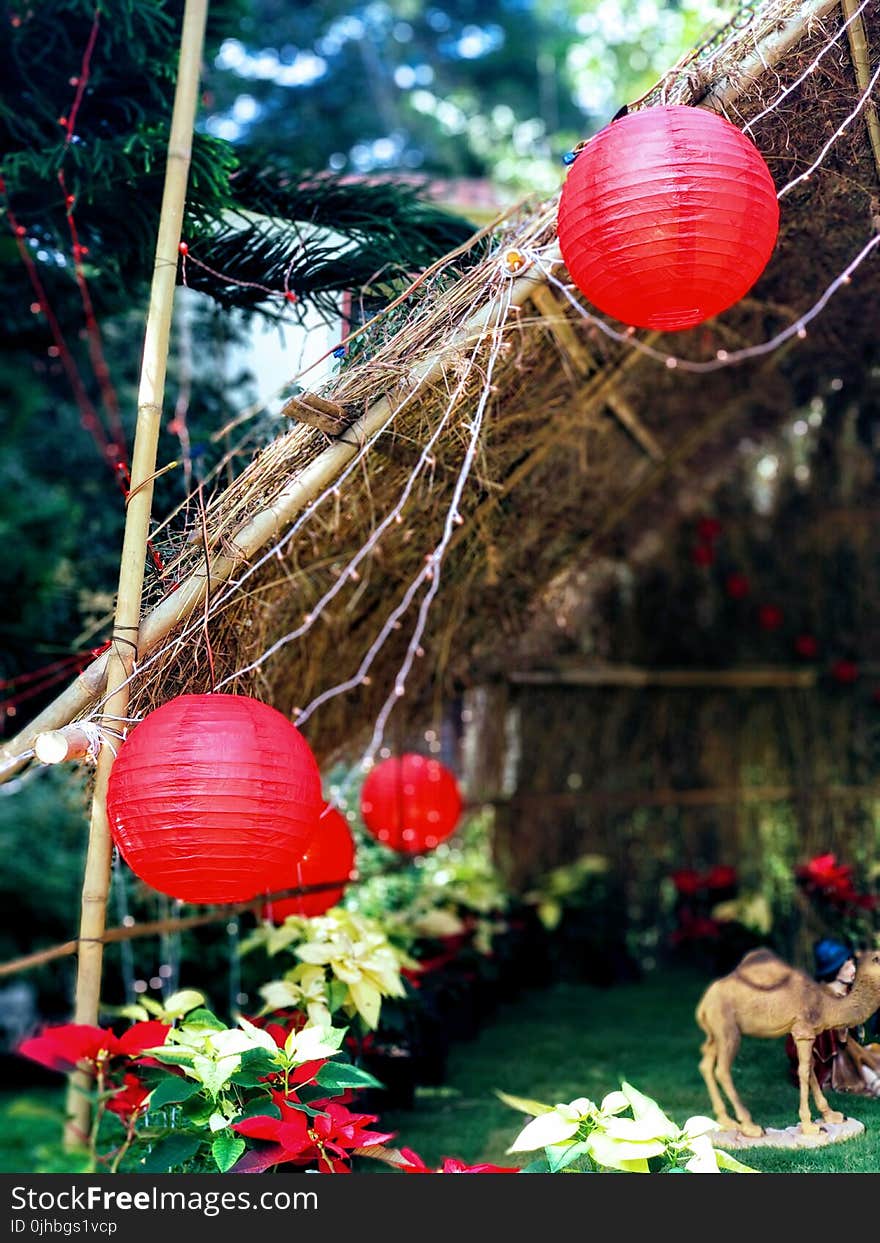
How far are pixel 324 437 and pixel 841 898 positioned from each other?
2112mm

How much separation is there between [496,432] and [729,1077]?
5.91 feet

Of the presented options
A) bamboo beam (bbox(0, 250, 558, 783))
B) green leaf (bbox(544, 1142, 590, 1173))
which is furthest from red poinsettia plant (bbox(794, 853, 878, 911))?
bamboo beam (bbox(0, 250, 558, 783))

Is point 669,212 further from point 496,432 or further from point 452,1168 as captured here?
point 452,1168

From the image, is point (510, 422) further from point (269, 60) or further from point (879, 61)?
point (269, 60)

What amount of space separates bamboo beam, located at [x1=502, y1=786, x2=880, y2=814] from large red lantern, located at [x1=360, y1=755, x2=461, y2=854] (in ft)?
4.03

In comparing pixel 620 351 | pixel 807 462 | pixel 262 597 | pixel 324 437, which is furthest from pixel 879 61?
pixel 807 462

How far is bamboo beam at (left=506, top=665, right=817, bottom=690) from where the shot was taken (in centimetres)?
559

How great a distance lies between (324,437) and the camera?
2.91m

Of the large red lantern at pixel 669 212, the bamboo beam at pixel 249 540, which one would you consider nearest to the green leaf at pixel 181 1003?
the bamboo beam at pixel 249 540

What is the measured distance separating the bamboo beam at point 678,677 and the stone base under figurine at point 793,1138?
9.62 feet

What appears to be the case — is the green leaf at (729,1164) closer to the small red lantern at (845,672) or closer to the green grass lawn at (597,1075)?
the green grass lawn at (597,1075)

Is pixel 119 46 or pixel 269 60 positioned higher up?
pixel 269 60

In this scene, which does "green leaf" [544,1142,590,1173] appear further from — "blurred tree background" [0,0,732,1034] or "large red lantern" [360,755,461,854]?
"large red lantern" [360,755,461,854]

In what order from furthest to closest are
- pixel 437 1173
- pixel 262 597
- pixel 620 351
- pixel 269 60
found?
1. pixel 269 60
2. pixel 620 351
3. pixel 262 597
4. pixel 437 1173
